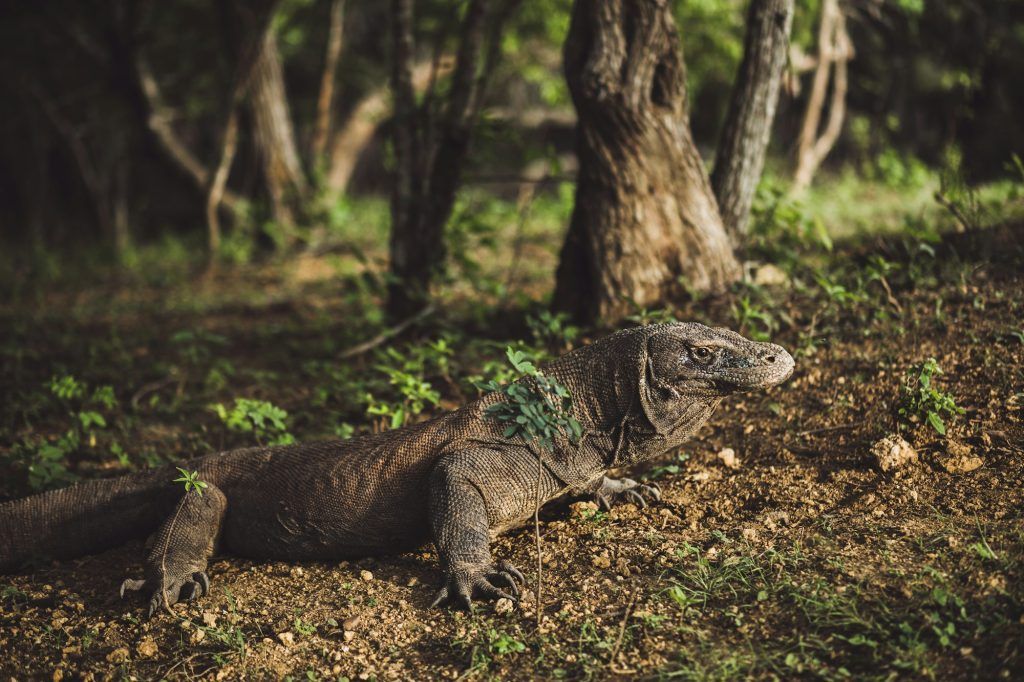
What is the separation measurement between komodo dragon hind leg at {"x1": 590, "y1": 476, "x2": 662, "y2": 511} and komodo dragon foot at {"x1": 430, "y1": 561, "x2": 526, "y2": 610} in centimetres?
80

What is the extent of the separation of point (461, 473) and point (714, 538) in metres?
1.10

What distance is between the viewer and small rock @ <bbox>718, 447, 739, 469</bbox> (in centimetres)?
421

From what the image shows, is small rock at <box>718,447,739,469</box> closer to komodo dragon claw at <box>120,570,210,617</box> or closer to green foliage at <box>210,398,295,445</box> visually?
green foliage at <box>210,398,295,445</box>

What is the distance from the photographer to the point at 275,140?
36.3 ft

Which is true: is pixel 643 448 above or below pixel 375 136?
below

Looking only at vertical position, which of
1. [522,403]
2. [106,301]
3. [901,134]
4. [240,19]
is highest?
[240,19]

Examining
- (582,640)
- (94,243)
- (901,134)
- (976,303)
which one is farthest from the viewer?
(901,134)

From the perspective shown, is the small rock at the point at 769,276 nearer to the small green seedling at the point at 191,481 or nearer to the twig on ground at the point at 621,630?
the twig on ground at the point at 621,630

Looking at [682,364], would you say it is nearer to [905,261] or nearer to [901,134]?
[905,261]

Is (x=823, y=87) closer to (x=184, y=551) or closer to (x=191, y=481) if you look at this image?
(x=191, y=481)

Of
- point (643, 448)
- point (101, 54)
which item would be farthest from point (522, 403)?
point (101, 54)

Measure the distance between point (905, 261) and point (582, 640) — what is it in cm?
377

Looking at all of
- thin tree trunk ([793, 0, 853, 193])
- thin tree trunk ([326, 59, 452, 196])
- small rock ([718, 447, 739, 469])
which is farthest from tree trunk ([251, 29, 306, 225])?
small rock ([718, 447, 739, 469])

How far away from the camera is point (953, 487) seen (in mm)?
3629
